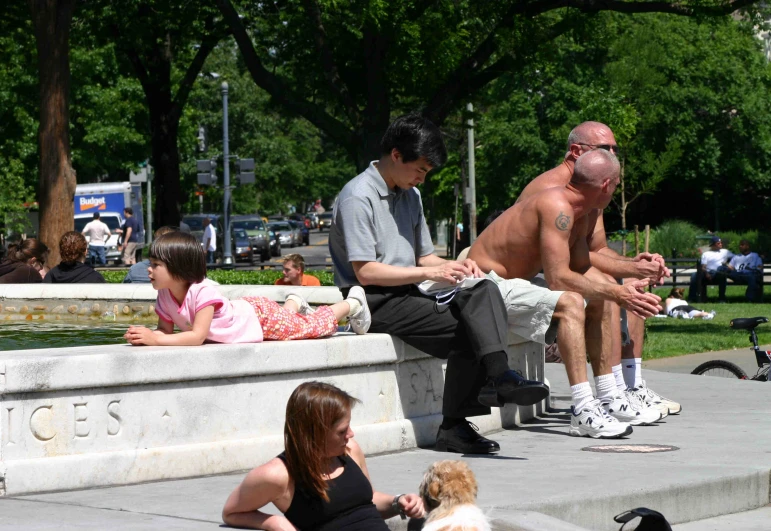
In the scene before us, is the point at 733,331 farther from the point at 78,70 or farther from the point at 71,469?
the point at 78,70

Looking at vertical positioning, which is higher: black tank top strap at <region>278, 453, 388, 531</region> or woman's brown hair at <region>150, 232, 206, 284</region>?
woman's brown hair at <region>150, 232, 206, 284</region>

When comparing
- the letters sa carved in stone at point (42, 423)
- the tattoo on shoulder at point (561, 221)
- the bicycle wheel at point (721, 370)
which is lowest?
the bicycle wheel at point (721, 370)

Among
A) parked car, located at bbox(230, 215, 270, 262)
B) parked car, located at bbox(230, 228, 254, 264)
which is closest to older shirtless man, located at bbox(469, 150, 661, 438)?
parked car, located at bbox(230, 228, 254, 264)

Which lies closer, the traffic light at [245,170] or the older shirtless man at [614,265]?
the older shirtless man at [614,265]

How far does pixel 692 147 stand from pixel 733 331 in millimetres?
28600

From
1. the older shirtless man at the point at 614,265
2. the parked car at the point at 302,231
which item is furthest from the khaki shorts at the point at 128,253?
the parked car at the point at 302,231

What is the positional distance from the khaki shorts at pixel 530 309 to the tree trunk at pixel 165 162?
2029 centimetres

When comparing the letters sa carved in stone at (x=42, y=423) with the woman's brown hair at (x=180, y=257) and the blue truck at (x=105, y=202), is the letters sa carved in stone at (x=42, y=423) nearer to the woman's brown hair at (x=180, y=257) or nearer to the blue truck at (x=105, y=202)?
the woman's brown hair at (x=180, y=257)

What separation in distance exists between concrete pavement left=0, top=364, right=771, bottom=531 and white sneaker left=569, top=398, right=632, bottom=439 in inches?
3.0

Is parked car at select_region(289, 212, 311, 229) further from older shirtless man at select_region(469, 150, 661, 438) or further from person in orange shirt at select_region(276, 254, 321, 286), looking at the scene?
older shirtless man at select_region(469, 150, 661, 438)

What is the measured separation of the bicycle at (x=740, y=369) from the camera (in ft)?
32.6

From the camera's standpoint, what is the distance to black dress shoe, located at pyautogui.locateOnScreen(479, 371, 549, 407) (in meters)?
5.91

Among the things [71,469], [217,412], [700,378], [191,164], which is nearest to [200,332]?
[217,412]

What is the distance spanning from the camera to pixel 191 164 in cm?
6406
